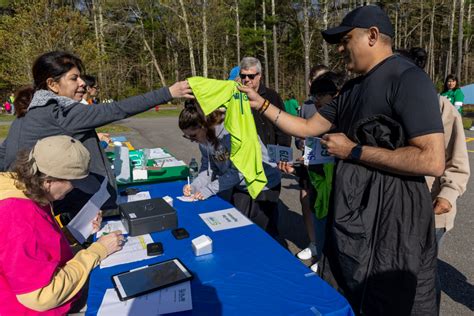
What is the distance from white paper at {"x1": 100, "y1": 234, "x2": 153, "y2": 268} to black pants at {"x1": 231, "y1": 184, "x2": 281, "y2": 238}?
96 cm

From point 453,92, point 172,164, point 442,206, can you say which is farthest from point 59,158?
point 453,92

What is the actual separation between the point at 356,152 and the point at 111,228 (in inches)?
61.8

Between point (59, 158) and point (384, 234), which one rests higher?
point (59, 158)

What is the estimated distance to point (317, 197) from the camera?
7.52 feet

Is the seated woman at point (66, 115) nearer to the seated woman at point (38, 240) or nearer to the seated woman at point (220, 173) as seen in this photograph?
the seated woman at point (220, 173)

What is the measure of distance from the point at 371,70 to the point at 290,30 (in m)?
35.8

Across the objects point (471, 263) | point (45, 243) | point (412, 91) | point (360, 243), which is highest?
point (412, 91)

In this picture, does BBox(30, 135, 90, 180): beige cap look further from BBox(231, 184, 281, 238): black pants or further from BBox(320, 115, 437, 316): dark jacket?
BBox(231, 184, 281, 238): black pants

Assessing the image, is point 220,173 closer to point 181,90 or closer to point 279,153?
point 279,153

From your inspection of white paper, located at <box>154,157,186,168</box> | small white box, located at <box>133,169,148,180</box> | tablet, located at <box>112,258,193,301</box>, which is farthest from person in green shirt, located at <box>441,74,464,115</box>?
tablet, located at <box>112,258,193,301</box>

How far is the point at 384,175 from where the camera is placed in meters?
1.54

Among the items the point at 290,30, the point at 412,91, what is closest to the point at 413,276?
the point at 412,91

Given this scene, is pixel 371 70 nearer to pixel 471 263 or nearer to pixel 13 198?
pixel 13 198

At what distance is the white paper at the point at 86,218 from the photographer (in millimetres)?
2039
